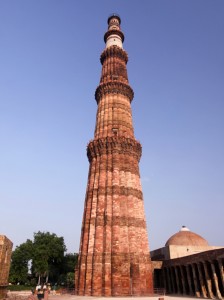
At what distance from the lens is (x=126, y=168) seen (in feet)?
88.8

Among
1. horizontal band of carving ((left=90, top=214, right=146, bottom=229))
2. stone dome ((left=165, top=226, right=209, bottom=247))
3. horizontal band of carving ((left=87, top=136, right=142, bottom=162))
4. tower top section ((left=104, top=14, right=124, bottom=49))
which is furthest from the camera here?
tower top section ((left=104, top=14, right=124, bottom=49))

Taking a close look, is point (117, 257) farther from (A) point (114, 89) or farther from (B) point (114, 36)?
(B) point (114, 36)

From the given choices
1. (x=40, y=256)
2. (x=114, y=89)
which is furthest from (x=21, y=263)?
(x=114, y=89)

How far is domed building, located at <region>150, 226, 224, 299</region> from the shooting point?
20.6 metres

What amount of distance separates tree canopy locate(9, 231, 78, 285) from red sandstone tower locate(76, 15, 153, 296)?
2895 centimetres

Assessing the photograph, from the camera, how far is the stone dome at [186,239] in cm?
3319

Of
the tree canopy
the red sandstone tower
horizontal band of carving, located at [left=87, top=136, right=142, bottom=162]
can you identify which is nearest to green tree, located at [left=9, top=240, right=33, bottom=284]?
the tree canopy

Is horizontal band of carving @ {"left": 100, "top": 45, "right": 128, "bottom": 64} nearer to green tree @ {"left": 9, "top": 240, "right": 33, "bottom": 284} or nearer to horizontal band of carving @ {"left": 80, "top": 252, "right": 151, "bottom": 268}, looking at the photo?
horizontal band of carving @ {"left": 80, "top": 252, "right": 151, "bottom": 268}

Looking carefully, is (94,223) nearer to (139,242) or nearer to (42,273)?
(139,242)

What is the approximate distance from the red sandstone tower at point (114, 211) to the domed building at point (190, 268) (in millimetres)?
3705

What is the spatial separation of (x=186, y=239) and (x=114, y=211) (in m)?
13.6

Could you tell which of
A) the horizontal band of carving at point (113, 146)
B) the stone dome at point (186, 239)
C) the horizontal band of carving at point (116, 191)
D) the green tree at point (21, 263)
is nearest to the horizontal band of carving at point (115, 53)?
the horizontal band of carving at point (113, 146)

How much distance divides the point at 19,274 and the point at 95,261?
1481 inches

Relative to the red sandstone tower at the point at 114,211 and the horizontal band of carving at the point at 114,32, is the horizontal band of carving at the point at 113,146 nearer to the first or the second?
the red sandstone tower at the point at 114,211
